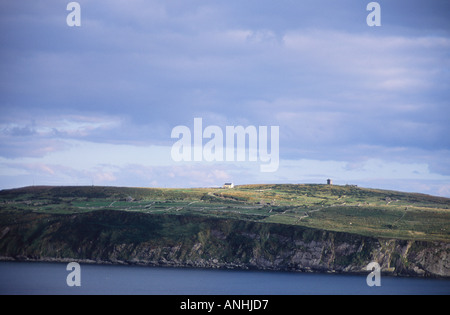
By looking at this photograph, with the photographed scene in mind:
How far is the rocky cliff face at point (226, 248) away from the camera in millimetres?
148500

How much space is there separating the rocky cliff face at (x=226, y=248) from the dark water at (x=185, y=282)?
6.50 metres

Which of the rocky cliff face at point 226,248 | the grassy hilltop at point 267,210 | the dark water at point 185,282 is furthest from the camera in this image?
the grassy hilltop at point 267,210

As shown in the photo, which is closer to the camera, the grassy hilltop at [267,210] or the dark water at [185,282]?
the dark water at [185,282]

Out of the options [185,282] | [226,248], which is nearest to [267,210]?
[226,248]

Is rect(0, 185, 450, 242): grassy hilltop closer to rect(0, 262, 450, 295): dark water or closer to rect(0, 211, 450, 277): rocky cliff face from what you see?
rect(0, 211, 450, 277): rocky cliff face

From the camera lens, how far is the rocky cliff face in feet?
487

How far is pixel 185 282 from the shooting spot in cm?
12069

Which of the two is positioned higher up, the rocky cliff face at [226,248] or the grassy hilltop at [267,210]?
the grassy hilltop at [267,210]

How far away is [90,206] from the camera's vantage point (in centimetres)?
17850

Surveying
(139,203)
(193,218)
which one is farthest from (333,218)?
(139,203)

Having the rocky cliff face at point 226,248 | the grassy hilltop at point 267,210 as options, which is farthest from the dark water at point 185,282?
the grassy hilltop at point 267,210

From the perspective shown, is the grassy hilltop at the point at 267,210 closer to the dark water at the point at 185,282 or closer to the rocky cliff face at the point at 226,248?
the rocky cliff face at the point at 226,248

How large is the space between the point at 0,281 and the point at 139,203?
7415cm
